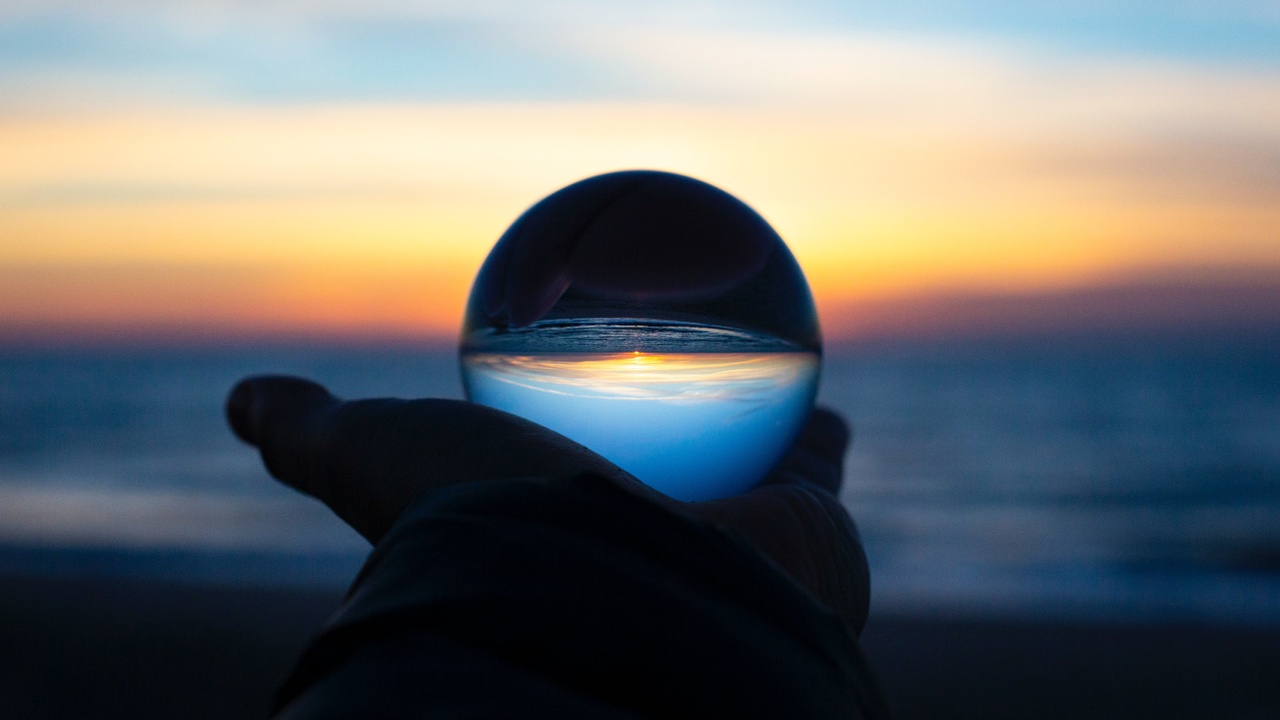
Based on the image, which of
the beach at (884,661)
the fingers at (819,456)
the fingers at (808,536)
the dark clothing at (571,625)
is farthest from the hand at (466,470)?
the beach at (884,661)

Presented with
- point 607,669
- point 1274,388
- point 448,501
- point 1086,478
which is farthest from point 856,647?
point 1274,388

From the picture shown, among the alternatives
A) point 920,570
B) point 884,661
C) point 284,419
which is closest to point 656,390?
point 284,419

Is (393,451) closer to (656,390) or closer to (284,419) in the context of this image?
(656,390)

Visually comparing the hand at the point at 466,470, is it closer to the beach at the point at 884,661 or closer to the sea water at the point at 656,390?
the sea water at the point at 656,390

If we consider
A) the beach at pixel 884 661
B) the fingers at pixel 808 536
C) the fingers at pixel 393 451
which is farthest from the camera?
the beach at pixel 884 661

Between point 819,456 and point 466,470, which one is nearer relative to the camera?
point 466,470

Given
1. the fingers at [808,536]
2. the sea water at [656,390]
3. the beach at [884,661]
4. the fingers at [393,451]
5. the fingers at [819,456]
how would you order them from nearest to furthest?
the fingers at [393,451] → the fingers at [808,536] → the sea water at [656,390] → the fingers at [819,456] → the beach at [884,661]
